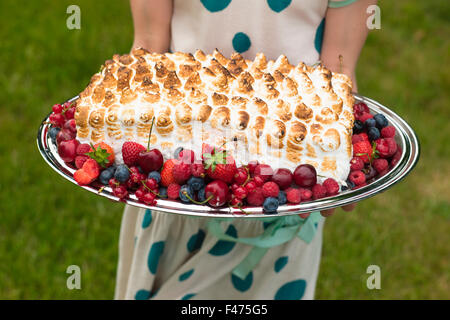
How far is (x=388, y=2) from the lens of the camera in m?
4.59

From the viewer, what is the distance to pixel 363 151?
134 centimetres

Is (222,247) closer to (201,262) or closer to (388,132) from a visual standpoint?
(201,262)

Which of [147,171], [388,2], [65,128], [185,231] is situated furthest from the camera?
[388,2]

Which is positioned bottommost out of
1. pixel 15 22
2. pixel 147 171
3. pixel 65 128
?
pixel 147 171

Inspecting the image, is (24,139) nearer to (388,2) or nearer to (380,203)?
(380,203)

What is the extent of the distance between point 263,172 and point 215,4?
53cm

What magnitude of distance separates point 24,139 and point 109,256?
996 mm

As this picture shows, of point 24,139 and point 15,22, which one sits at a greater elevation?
point 15,22

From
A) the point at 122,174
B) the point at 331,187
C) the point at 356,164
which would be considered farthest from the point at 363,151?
the point at 122,174

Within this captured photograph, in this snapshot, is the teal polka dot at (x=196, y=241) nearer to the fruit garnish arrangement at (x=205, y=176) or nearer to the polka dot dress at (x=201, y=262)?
the polka dot dress at (x=201, y=262)

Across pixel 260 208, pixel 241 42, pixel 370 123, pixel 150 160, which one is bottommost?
pixel 260 208

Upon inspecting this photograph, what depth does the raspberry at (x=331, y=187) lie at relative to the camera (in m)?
1.28

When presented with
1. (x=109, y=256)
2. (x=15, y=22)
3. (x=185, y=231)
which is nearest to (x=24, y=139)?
(x=109, y=256)

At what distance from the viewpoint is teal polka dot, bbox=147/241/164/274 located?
167 centimetres
